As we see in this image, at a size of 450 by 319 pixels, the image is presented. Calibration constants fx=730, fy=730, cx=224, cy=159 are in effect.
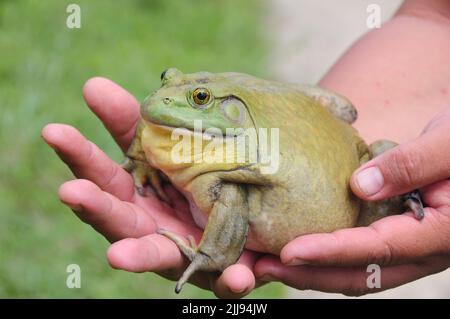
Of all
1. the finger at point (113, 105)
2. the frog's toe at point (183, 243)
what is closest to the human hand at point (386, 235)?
the frog's toe at point (183, 243)

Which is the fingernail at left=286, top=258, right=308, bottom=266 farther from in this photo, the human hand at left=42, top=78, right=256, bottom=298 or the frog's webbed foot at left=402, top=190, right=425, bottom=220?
the frog's webbed foot at left=402, top=190, right=425, bottom=220

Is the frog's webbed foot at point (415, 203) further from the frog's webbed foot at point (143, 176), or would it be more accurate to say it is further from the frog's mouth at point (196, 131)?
the frog's webbed foot at point (143, 176)

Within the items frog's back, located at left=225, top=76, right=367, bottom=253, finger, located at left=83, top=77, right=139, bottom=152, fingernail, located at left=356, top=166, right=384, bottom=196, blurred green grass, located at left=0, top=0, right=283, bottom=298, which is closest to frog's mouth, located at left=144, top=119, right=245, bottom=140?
frog's back, located at left=225, top=76, right=367, bottom=253

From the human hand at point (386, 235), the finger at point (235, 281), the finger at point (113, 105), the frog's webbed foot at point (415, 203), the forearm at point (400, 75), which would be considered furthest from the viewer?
the forearm at point (400, 75)

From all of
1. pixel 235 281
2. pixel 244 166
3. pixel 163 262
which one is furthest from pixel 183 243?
pixel 244 166

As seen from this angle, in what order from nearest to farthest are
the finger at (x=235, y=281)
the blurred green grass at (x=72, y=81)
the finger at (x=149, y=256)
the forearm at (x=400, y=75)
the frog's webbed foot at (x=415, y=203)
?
the finger at (x=149, y=256), the finger at (x=235, y=281), the frog's webbed foot at (x=415, y=203), the forearm at (x=400, y=75), the blurred green grass at (x=72, y=81)

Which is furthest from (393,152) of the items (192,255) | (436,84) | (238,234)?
(436,84)
